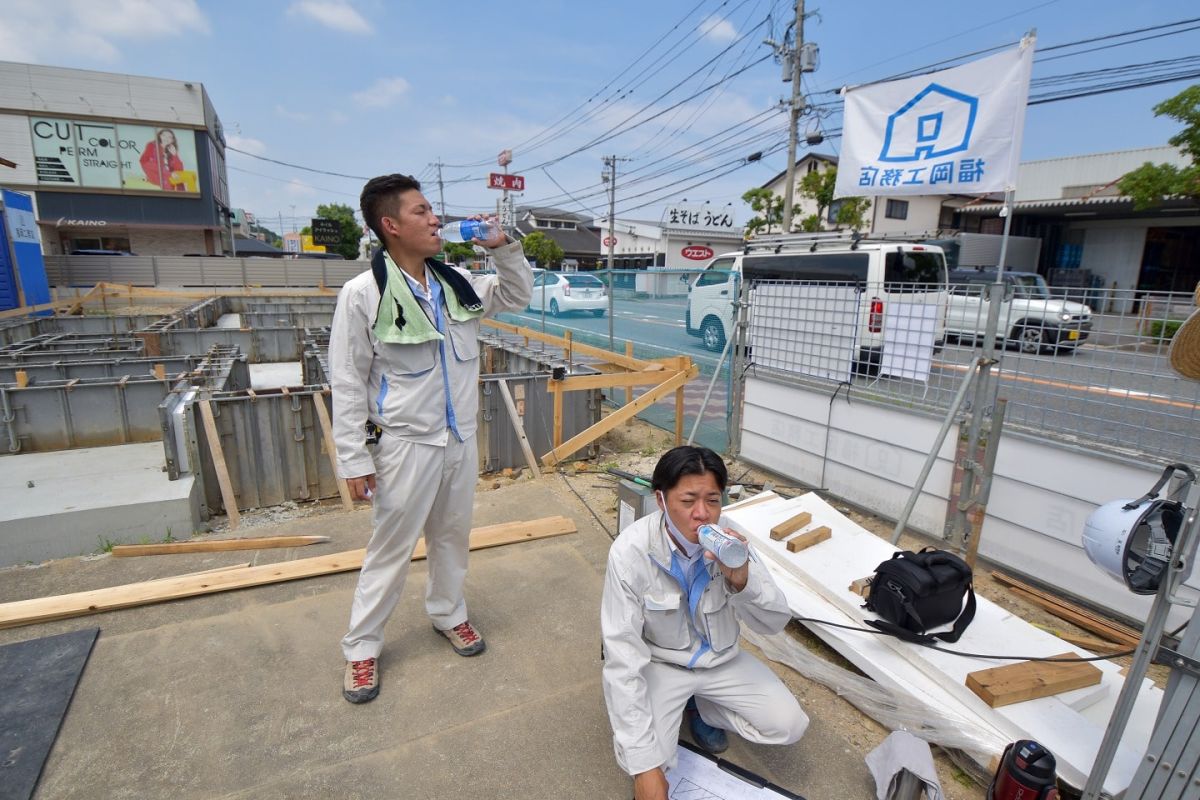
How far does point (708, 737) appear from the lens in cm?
211

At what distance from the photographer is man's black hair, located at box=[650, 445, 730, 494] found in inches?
74.5

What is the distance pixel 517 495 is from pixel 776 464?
7.49 feet

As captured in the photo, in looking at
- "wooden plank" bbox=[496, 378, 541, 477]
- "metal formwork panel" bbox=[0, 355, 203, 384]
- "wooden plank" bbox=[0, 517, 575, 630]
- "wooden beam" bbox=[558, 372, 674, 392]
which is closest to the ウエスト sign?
"wooden beam" bbox=[558, 372, 674, 392]

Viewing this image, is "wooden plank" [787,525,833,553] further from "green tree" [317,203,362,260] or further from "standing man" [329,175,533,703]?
"green tree" [317,203,362,260]

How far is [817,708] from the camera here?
7.89 ft

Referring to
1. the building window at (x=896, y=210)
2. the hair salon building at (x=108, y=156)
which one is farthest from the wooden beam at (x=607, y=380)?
the hair salon building at (x=108, y=156)

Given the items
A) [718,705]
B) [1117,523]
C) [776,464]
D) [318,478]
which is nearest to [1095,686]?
[1117,523]

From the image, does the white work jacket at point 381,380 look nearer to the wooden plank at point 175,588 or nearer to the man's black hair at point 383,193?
the man's black hair at point 383,193

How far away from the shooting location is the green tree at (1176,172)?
1102 centimetres

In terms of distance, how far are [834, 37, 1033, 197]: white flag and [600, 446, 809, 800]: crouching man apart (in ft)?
9.56

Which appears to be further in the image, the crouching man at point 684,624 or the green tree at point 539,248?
the green tree at point 539,248

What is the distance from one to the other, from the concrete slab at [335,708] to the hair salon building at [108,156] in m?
38.6

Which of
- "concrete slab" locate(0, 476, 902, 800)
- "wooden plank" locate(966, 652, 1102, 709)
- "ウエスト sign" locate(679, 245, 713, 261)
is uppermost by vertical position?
"ウエスト sign" locate(679, 245, 713, 261)

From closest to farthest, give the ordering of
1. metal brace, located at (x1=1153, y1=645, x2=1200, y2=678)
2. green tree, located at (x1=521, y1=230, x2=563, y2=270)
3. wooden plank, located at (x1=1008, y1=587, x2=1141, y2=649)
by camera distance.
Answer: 1. metal brace, located at (x1=1153, y1=645, x2=1200, y2=678)
2. wooden plank, located at (x1=1008, y1=587, x2=1141, y2=649)
3. green tree, located at (x1=521, y1=230, x2=563, y2=270)
